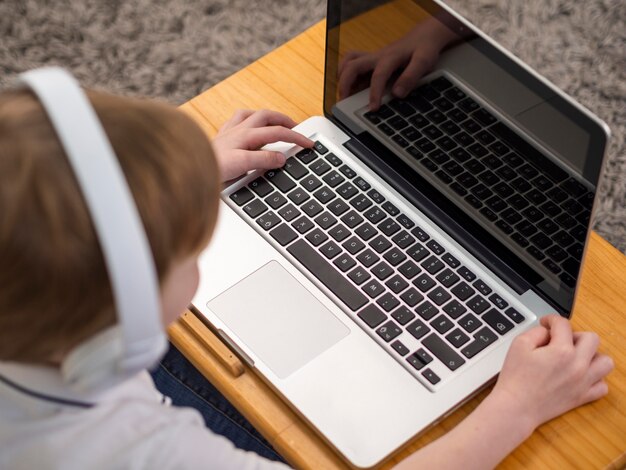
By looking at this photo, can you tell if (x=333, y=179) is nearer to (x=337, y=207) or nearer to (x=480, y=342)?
(x=337, y=207)

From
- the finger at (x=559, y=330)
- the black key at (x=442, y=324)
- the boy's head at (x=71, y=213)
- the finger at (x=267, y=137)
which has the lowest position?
the black key at (x=442, y=324)

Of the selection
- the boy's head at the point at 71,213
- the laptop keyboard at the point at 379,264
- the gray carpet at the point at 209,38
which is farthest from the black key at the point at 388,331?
the gray carpet at the point at 209,38

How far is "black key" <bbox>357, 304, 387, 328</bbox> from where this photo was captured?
3.03ft

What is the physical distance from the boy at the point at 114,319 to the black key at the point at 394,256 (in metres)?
0.16

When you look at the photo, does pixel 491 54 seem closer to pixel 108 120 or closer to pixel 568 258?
pixel 568 258

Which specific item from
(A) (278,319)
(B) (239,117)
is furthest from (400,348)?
(B) (239,117)

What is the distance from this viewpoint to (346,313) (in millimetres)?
937

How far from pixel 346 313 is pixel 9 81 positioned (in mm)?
1086

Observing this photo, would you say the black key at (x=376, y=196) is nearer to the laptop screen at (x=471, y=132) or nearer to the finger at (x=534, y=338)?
the laptop screen at (x=471, y=132)

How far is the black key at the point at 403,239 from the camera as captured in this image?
98 cm

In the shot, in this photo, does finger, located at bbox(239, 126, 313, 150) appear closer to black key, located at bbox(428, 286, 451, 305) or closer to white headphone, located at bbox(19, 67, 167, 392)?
black key, located at bbox(428, 286, 451, 305)

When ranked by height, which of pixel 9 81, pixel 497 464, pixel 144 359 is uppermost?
pixel 144 359

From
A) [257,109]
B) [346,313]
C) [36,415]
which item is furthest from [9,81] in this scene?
[36,415]

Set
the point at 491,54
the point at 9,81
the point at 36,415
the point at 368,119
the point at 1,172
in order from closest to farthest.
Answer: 1. the point at 1,172
2. the point at 36,415
3. the point at 491,54
4. the point at 368,119
5. the point at 9,81
